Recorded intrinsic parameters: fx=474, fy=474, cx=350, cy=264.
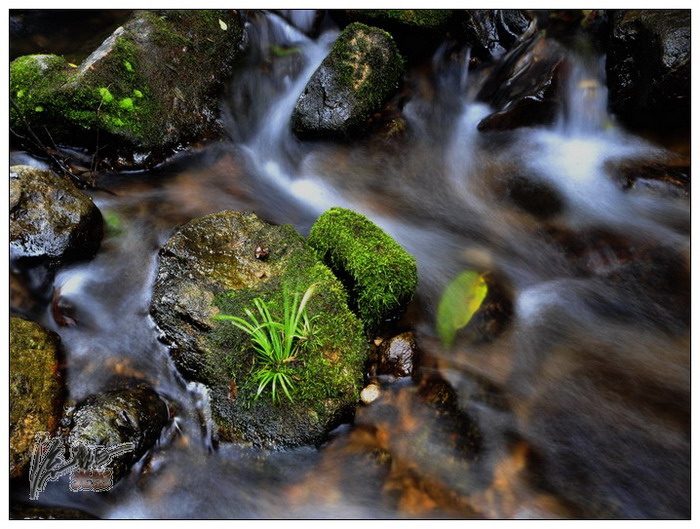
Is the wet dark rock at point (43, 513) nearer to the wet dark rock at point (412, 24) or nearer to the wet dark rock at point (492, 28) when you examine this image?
the wet dark rock at point (412, 24)

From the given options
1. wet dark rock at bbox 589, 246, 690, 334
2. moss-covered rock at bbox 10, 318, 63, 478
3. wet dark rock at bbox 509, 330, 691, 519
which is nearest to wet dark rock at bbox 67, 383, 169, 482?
moss-covered rock at bbox 10, 318, 63, 478

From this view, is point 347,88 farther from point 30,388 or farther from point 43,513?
point 43,513

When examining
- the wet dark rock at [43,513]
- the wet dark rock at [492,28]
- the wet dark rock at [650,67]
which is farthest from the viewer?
the wet dark rock at [492,28]

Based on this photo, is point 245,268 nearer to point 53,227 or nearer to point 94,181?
point 53,227

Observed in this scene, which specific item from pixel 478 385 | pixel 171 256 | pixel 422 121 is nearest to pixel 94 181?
pixel 171 256

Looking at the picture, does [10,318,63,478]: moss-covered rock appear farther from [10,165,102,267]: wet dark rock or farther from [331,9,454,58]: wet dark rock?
[331,9,454,58]: wet dark rock

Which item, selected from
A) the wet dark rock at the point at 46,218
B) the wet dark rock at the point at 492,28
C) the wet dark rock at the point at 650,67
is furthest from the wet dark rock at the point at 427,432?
the wet dark rock at the point at 492,28
